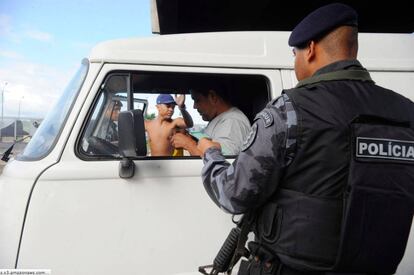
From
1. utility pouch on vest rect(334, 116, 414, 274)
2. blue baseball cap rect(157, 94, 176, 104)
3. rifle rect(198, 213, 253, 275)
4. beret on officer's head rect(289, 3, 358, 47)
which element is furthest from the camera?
blue baseball cap rect(157, 94, 176, 104)

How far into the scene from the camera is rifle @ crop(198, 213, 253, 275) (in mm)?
1754

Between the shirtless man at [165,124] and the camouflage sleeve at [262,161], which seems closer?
the camouflage sleeve at [262,161]

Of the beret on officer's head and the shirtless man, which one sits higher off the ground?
the beret on officer's head

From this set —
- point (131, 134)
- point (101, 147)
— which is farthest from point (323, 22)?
point (101, 147)

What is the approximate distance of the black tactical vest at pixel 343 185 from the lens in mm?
1482

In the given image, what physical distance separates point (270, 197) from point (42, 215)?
131 centimetres

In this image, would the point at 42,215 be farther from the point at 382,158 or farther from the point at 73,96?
the point at 382,158

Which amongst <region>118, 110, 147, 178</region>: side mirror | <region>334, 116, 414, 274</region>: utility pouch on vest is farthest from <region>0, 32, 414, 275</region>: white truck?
<region>334, 116, 414, 274</region>: utility pouch on vest

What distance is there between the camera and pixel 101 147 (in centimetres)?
235

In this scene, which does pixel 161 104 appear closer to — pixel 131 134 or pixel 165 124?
pixel 165 124

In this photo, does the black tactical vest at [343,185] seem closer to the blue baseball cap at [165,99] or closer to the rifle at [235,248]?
the rifle at [235,248]

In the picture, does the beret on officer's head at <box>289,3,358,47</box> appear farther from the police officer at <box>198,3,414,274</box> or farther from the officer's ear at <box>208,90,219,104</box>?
the officer's ear at <box>208,90,219,104</box>

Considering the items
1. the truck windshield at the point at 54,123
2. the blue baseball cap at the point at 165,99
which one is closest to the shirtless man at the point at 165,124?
the blue baseball cap at the point at 165,99

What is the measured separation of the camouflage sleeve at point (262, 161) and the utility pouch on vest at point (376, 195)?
0.83ft
